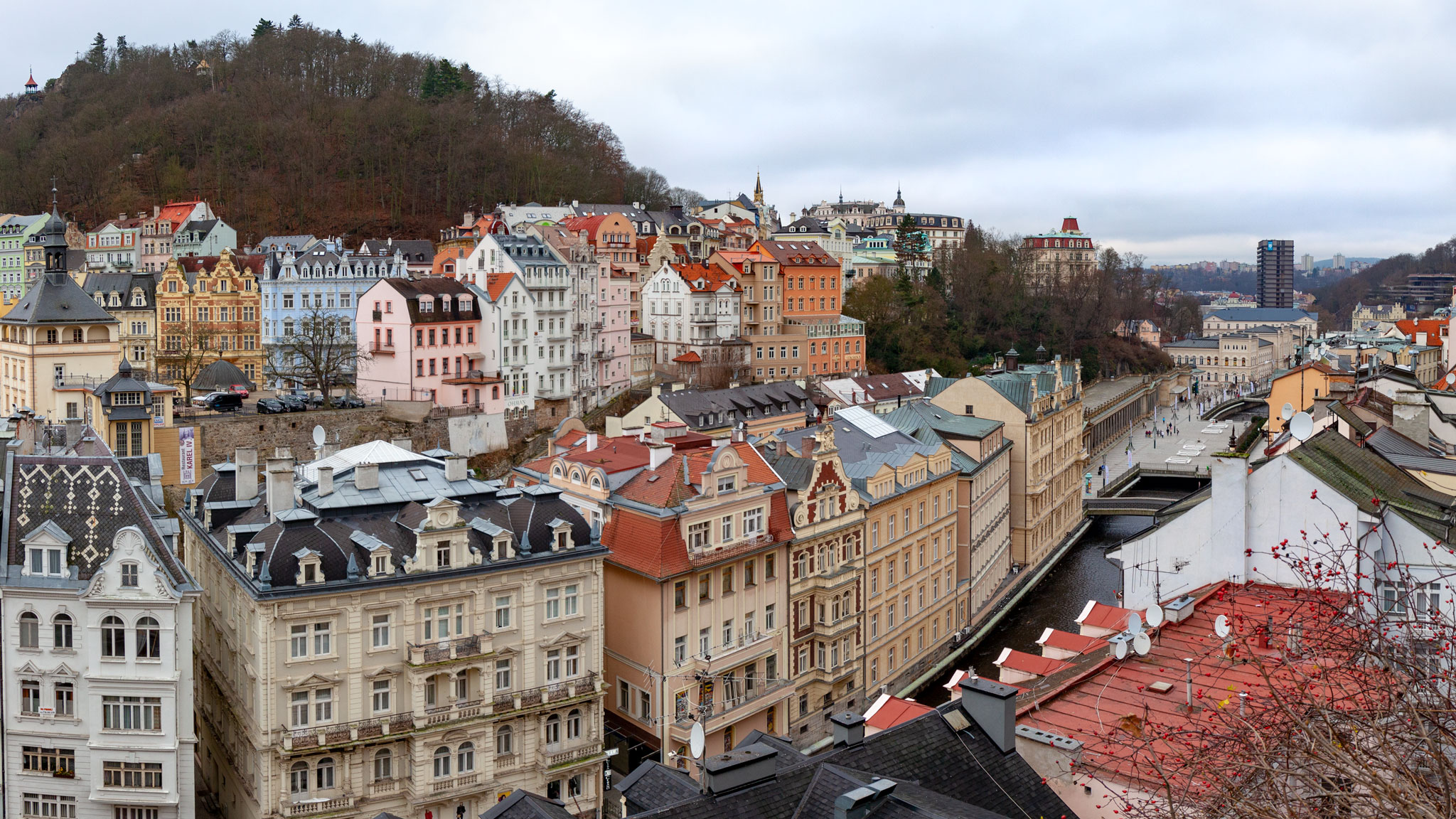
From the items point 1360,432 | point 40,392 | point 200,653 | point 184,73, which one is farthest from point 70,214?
point 1360,432

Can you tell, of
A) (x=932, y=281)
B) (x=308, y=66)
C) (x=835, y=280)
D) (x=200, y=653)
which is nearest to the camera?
(x=200, y=653)

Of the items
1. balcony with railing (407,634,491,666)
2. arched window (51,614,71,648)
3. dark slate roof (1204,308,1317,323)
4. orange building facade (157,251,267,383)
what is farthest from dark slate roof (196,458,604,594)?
dark slate roof (1204,308,1317,323)

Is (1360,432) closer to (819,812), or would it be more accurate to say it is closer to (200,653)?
(819,812)

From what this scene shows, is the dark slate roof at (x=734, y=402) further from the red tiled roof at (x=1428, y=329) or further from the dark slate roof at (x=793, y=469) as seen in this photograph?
the red tiled roof at (x=1428, y=329)

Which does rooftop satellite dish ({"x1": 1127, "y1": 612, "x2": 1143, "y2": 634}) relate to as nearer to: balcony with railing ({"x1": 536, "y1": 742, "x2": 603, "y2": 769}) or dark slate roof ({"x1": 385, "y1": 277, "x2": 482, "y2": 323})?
balcony with railing ({"x1": 536, "y1": 742, "x2": 603, "y2": 769})

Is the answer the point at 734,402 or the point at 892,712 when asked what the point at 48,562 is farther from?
the point at 734,402

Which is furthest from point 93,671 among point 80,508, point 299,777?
point 299,777
